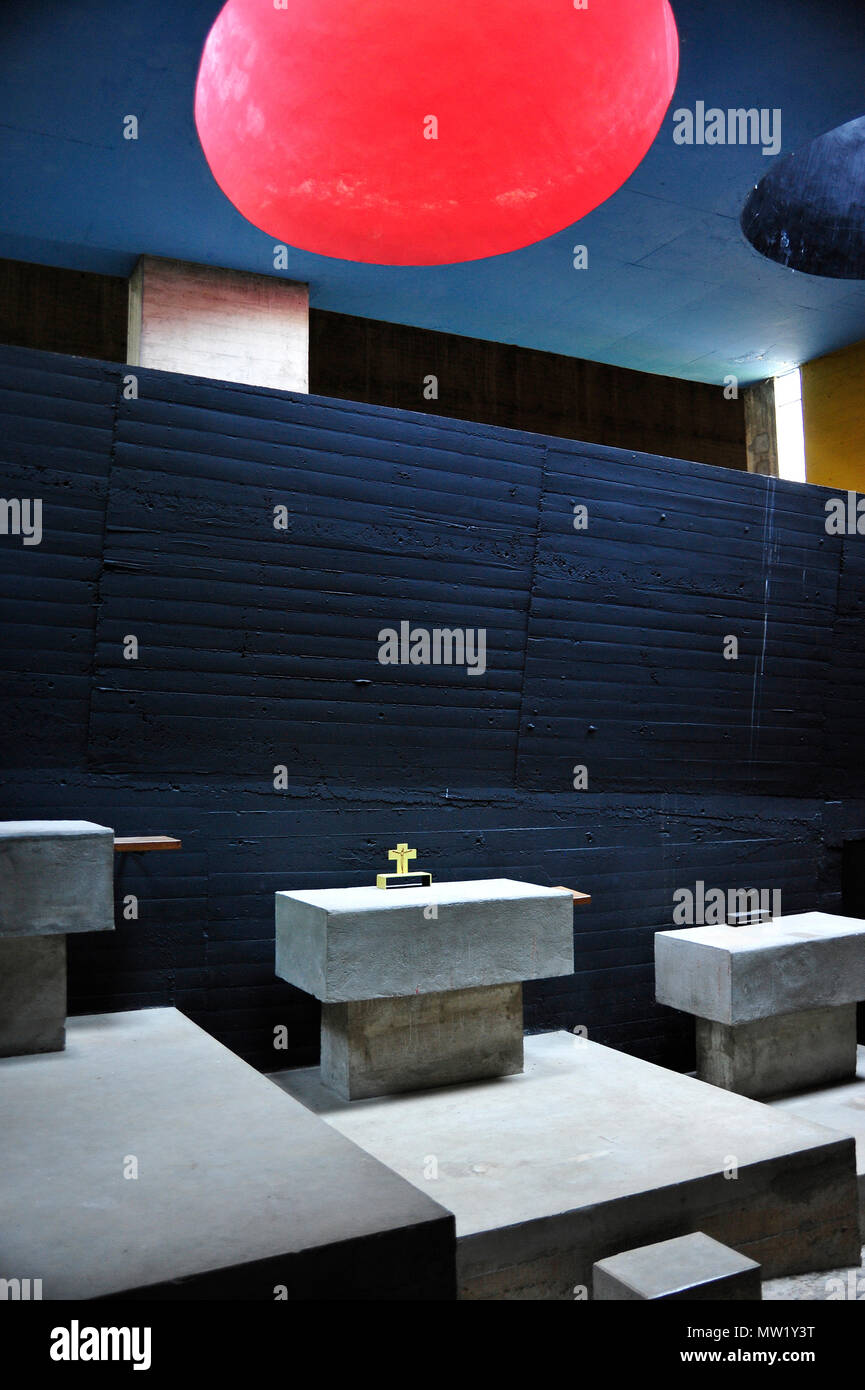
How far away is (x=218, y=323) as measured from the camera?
6281 millimetres

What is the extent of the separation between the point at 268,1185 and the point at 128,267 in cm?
567

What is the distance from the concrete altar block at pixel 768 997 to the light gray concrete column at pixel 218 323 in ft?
14.3

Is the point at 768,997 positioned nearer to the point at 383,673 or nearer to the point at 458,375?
the point at 383,673

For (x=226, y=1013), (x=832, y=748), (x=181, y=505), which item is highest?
(x=181, y=505)

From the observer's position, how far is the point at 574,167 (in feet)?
12.5

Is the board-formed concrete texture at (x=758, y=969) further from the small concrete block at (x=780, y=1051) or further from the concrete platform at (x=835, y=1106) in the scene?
the concrete platform at (x=835, y=1106)

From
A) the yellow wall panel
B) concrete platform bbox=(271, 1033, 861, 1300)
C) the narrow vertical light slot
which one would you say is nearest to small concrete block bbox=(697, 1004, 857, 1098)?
concrete platform bbox=(271, 1033, 861, 1300)

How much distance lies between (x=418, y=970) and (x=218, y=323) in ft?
13.9

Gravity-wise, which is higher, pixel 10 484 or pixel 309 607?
pixel 10 484

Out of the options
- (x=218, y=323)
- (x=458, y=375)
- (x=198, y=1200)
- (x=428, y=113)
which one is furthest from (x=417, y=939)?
(x=458, y=375)

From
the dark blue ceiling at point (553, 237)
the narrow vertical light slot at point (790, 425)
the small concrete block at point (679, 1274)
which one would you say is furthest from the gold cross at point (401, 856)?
the narrow vertical light slot at point (790, 425)

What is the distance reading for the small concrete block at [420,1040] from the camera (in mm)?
4754
